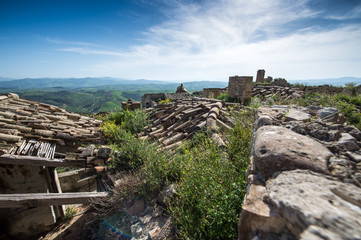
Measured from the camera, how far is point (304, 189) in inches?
38.2

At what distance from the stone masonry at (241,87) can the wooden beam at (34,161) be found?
26.9 ft

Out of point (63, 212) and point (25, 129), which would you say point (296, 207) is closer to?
point (25, 129)

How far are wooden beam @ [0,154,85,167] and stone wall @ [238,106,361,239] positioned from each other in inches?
215

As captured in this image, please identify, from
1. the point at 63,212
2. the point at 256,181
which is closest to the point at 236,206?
the point at 256,181

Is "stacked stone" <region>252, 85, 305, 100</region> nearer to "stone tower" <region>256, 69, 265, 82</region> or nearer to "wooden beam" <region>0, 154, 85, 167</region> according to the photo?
"stone tower" <region>256, 69, 265, 82</region>

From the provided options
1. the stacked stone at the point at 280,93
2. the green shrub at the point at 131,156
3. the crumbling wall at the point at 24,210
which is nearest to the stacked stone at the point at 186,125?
the green shrub at the point at 131,156

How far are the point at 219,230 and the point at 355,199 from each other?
5.05 feet

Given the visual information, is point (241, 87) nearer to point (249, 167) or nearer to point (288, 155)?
point (249, 167)

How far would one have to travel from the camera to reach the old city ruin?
0.89m

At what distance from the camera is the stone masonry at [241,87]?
28.6 ft

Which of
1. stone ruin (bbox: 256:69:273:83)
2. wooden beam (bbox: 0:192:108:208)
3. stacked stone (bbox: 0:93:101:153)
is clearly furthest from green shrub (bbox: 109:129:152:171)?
stone ruin (bbox: 256:69:273:83)

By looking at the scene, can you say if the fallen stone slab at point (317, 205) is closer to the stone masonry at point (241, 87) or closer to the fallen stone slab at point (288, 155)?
the fallen stone slab at point (288, 155)

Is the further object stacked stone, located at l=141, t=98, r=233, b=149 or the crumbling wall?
the crumbling wall

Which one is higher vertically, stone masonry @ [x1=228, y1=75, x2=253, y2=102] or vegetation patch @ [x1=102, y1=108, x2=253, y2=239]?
stone masonry @ [x1=228, y1=75, x2=253, y2=102]
